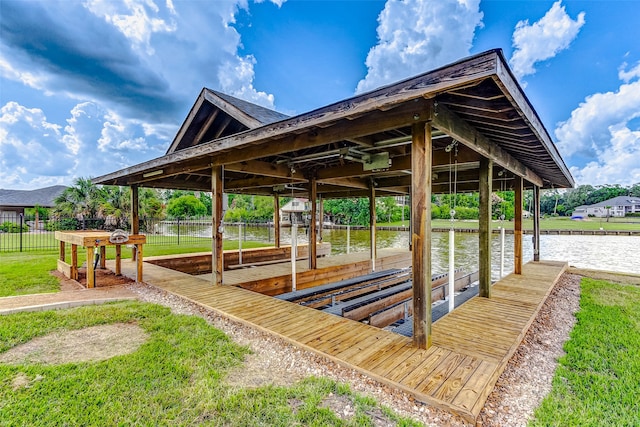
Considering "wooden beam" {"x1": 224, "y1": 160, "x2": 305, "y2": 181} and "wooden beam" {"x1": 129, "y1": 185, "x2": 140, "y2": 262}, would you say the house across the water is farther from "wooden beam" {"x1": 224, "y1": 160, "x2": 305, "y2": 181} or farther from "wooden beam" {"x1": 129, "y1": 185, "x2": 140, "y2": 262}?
"wooden beam" {"x1": 129, "y1": 185, "x2": 140, "y2": 262}

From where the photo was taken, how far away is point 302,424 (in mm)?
1883

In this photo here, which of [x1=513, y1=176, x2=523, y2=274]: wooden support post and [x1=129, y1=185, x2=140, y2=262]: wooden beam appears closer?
[x1=513, y1=176, x2=523, y2=274]: wooden support post

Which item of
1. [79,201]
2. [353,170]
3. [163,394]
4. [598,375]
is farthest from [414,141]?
[79,201]

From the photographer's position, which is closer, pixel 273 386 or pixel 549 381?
pixel 273 386

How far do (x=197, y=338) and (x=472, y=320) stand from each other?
3.37 m

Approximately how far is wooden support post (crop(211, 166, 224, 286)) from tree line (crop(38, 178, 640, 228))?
4090mm

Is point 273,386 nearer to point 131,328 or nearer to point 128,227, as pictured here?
point 131,328

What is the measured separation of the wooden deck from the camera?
222 centimetres

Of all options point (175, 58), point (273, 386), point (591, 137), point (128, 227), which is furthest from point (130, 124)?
point (591, 137)

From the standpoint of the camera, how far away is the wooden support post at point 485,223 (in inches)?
171

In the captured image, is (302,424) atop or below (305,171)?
below

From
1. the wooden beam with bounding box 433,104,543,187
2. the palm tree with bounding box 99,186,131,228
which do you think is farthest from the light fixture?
the palm tree with bounding box 99,186,131,228

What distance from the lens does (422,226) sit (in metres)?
2.68

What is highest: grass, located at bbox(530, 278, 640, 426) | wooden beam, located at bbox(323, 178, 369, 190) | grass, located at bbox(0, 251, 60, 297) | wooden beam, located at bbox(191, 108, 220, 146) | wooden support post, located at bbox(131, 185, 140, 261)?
wooden beam, located at bbox(191, 108, 220, 146)
